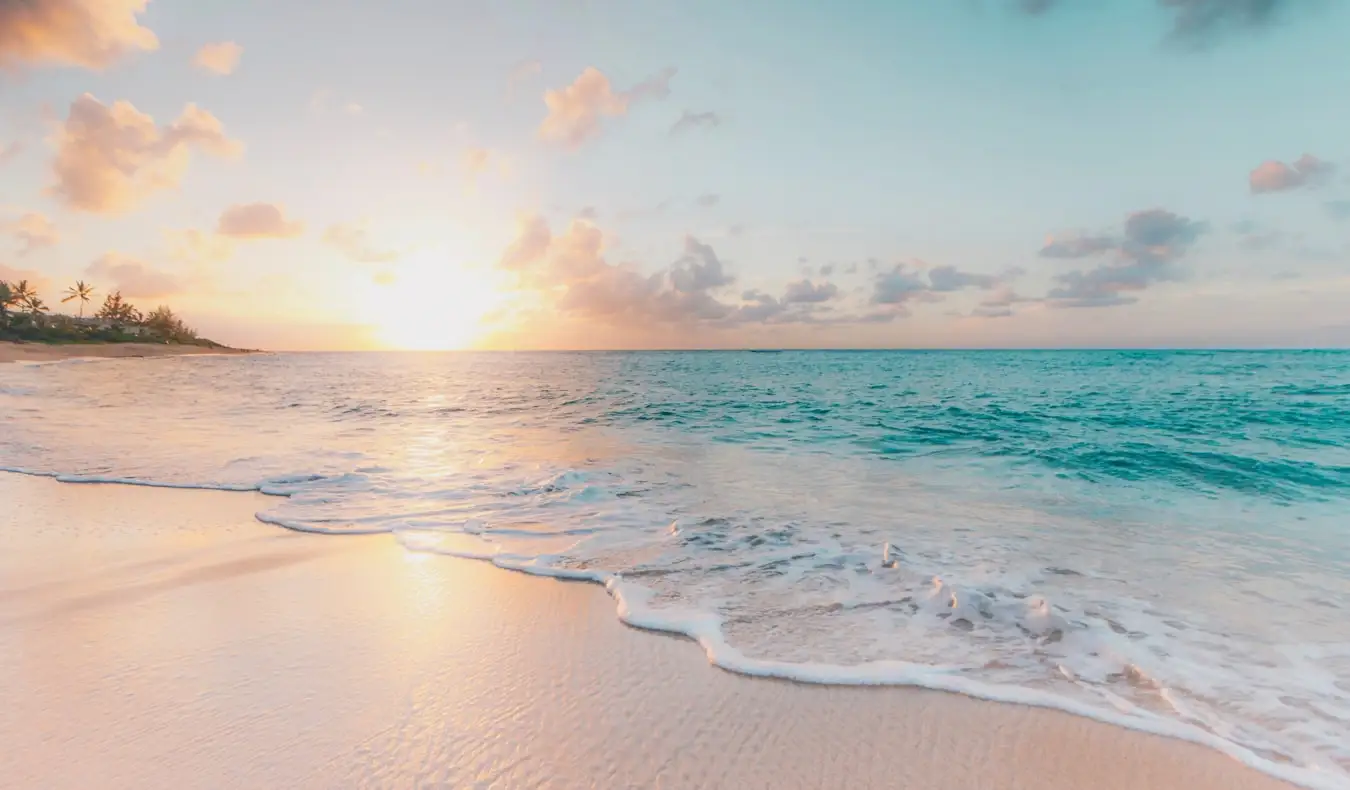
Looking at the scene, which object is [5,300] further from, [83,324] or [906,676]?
[906,676]

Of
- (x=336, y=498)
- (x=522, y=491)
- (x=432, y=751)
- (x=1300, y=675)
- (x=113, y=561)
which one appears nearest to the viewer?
(x=432, y=751)

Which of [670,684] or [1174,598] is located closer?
[670,684]

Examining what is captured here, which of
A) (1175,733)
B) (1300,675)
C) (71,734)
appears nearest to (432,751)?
(71,734)

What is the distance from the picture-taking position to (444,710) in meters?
3.04

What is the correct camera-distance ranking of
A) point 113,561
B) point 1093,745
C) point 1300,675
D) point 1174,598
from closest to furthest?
point 1093,745 < point 1300,675 < point 1174,598 < point 113,561

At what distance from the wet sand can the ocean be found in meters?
0.34

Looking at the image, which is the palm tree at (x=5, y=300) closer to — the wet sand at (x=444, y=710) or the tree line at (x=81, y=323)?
the tree line at (x=81, y=323)

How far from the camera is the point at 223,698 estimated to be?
307cm

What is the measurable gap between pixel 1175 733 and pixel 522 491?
273 inches

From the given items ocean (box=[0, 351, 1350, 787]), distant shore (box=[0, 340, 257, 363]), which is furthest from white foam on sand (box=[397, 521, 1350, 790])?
distant shore (box=[0, 340, 257, 363])

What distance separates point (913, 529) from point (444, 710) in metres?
5.27

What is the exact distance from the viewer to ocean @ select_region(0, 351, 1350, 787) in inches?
142

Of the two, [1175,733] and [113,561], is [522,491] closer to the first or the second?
[113,561]

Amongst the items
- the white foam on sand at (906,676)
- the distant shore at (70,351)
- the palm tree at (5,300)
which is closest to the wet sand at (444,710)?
the white foam on sand at (906,676)
